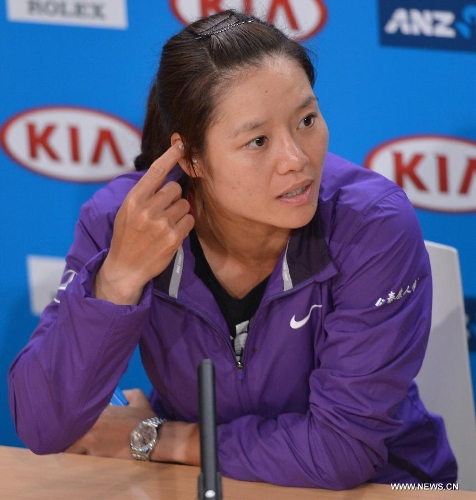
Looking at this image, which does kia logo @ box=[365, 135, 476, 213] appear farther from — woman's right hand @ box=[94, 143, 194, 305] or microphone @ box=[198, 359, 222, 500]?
microphone @ box=[198, 359, 222, 500]

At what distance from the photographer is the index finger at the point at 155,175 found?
1.61 meters

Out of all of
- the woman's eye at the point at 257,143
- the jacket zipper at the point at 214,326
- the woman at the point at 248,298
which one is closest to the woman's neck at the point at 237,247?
the woman at the point at 248,298

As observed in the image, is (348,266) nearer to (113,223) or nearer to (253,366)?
(253,366)

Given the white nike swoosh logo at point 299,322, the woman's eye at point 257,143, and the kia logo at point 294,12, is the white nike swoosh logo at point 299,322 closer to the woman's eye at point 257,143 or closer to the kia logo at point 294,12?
the woman's eye at point 257,143

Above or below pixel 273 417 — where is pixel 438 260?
above

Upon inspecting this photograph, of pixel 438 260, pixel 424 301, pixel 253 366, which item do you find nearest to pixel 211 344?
pixel 253 366

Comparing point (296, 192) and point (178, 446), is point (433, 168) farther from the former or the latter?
point (178, 446)

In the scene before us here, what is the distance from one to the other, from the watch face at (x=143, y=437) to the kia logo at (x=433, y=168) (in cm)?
100

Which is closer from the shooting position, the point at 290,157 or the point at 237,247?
the point at 290,157

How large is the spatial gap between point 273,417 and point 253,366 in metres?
0.11

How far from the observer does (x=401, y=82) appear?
2348mm

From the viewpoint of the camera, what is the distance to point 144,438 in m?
1.69

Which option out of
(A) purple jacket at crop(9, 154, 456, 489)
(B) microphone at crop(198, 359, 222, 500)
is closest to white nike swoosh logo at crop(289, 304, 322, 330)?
(A) purple jacket at crop(9, 154, 456, 489)

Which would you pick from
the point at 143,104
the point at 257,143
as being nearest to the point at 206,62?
the point at 257,143
